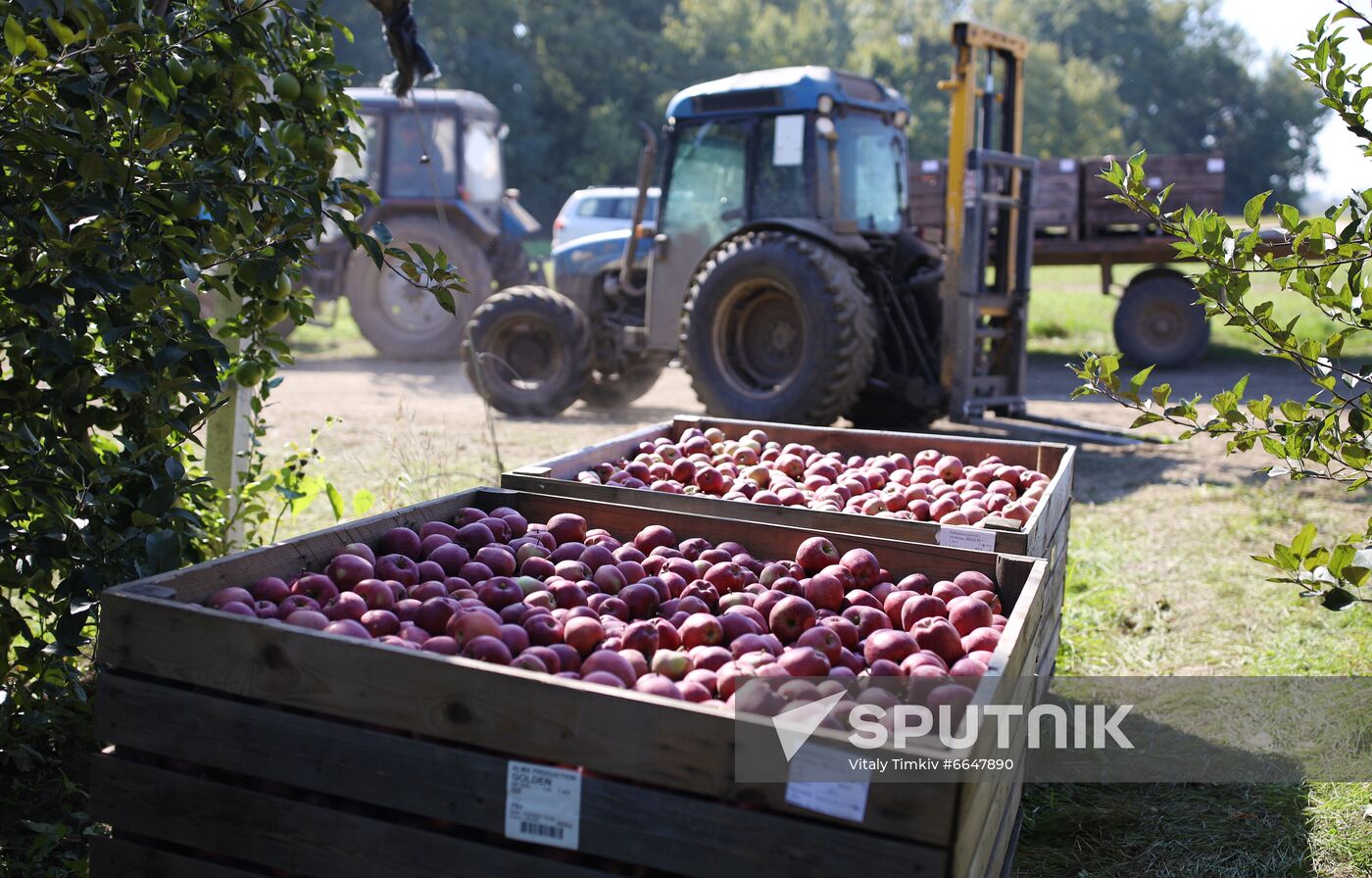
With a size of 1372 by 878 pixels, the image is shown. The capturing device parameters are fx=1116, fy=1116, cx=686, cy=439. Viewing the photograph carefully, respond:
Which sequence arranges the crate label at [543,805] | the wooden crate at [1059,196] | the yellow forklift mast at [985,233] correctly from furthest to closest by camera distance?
the wooden crate at [1059,196] < the yellow forklift mast at [985,233] < the crate label at [543,805]

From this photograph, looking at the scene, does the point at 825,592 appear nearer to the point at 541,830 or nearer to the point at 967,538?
the point at 967,538

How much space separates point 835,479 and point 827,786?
2.41m

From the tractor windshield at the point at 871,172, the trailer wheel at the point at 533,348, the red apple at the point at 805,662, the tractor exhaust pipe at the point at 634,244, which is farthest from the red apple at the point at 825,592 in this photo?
the trailer wheel at the point at 533,348

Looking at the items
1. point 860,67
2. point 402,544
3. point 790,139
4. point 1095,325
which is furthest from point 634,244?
point 860,67

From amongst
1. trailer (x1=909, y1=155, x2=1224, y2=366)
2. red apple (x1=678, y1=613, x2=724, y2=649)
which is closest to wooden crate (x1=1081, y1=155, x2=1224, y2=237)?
trailer (x1=909, y1=155, x2=1224, y2=366)

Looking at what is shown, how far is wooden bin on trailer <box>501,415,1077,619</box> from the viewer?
9.86 feet

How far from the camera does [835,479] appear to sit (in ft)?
13.0

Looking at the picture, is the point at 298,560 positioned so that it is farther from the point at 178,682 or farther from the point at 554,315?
the point at 554,315

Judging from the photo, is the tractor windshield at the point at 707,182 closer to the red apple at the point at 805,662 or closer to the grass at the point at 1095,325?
the grass at the point at 1095,325

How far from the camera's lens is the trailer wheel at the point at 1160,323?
41.4 ft

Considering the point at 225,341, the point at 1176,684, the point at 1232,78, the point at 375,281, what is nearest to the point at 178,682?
the point at 225,341

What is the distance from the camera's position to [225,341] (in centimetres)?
367

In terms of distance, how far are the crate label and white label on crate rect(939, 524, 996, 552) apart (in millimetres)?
1407

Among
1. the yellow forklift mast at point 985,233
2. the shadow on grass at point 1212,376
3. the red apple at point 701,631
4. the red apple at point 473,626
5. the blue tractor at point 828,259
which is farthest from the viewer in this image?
the shadow on grass at point 1212,376
